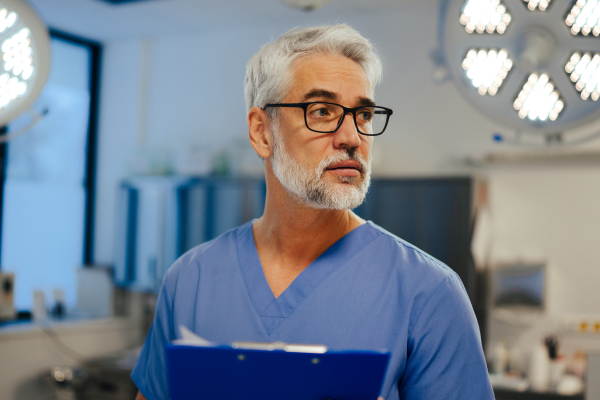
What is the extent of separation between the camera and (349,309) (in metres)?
1.21

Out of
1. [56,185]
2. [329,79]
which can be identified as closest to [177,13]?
[56,185]

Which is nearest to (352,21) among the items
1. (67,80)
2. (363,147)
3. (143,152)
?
(143,152)

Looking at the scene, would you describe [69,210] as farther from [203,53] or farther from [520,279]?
[520,279]

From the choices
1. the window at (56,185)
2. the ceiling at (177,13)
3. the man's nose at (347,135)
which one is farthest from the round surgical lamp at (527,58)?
the window at (56,185)

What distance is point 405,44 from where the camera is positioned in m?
3.86

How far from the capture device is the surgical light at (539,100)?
88 cm

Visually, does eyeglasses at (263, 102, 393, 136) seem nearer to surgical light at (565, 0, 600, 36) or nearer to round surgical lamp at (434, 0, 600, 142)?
round surgical lamp at (434, 0, 600, 142)

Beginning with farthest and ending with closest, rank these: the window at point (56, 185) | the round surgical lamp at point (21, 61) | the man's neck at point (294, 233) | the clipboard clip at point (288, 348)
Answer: the window at point (56, 185), the man's neck at point (294, 233), the round surgical lamp at point (21, 61), the clipboard clip at point (288, 348)

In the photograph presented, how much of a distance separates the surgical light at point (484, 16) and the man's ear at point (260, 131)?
57cm

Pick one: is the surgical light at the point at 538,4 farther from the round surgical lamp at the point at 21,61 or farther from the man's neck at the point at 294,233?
the round surgical lamp at the point at 21,61

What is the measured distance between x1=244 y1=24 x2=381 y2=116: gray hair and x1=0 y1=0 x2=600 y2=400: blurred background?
1.64 metres

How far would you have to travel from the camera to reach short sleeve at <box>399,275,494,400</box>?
1.08m

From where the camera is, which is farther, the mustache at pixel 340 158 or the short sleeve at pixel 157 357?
the short sleeve at pixel 157 357

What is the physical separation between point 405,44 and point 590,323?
2.12 metres
